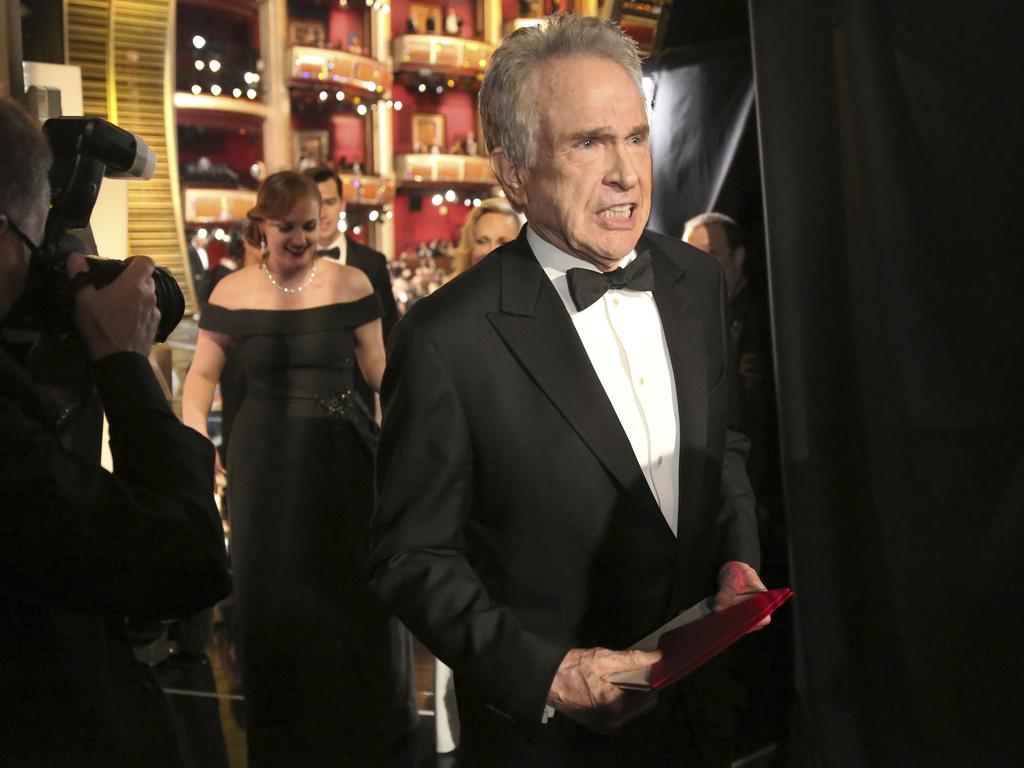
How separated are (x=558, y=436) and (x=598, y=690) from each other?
1.05 feet

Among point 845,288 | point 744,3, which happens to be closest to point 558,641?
point 845,288

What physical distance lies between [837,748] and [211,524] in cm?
164

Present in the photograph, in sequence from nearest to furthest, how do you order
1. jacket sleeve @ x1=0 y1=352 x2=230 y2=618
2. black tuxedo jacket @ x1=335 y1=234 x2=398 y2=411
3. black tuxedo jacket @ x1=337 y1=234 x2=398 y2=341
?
jacket sleeve @ x1=0 y1=352 x2=230 y2=618, black tuxedo jacket @ x1=335 y1=234 x2=398 y2=411, black tuxedo jacket @ x1=337 y1=234 x2=398 y2=341

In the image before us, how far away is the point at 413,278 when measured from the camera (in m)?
15.6

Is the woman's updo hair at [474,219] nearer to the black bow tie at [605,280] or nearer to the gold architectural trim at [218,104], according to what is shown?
the black bow tie at [605,280]

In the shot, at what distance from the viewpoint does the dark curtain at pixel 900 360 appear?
1596 millimetres

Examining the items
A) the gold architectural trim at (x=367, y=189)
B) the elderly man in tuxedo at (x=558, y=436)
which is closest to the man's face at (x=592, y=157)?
the elderly man in tuxedo at (x=558, y=436)

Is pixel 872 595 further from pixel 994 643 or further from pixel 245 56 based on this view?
pixel 245 56

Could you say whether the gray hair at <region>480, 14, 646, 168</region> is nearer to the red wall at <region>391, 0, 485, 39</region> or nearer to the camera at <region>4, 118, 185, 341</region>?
the camera at <region>4, 118, 185, 341</region>

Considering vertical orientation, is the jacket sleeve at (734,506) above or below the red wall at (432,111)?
below

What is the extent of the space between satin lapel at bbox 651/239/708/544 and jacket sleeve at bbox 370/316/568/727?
11.1 inches

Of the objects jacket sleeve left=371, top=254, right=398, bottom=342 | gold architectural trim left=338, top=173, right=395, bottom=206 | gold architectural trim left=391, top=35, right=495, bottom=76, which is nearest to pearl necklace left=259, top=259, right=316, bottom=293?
jacket sleeve left=371, top=254, right=398, bottom=342

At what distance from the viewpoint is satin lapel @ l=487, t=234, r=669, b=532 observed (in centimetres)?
124

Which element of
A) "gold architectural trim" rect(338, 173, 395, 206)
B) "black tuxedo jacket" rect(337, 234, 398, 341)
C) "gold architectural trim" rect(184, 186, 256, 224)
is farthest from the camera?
"gold architectural trim" rect(338, 173, 395, 206)
